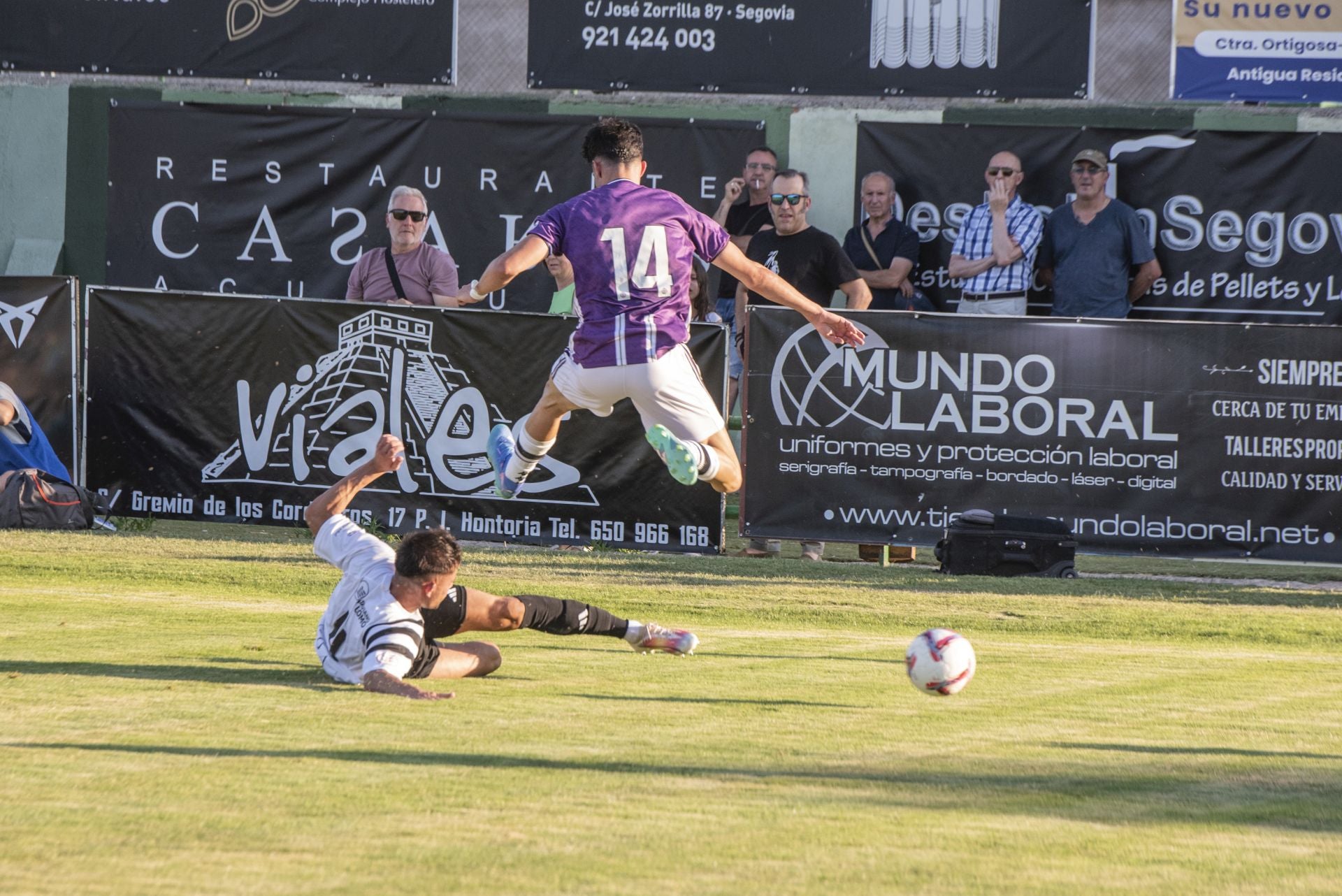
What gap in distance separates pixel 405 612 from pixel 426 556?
0.36 m

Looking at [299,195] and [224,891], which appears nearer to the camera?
[224,891]

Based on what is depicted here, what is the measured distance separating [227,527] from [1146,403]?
8107 mm

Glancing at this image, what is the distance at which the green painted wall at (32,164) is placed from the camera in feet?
58.1

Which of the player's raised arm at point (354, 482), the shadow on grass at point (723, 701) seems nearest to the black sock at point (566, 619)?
the shadow on grass at point (723, 701)

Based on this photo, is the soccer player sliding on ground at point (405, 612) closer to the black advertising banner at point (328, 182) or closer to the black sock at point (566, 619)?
the black sock at point (566, 619)

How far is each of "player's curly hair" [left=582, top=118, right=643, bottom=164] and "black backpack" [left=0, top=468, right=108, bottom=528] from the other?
256 inches

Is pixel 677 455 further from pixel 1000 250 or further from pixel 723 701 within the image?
Result: pixel 1000 250

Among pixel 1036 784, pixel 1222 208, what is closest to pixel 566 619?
pixel 1036 784

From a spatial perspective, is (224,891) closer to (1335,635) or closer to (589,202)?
(589,202)

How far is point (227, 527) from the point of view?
1478cm

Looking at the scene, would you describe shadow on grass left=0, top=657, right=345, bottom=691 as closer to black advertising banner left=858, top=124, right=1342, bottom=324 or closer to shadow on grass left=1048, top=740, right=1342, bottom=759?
shadow on grass left=1048, top=740, right=1342, bottom=759

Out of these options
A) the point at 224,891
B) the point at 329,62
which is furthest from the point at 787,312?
the point at 224,891

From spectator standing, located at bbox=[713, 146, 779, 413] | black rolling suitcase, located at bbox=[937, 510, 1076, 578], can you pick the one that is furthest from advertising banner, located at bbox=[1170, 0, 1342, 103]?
black rolling suitcase, located at bbox=[937, 510, 1076, 578]

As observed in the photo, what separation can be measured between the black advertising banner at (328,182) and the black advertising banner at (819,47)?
1.79 ft
